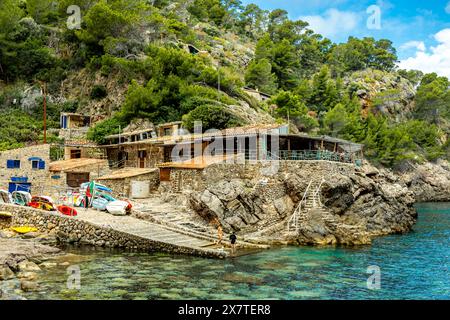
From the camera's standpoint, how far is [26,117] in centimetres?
5481

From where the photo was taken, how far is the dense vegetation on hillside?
51062mm

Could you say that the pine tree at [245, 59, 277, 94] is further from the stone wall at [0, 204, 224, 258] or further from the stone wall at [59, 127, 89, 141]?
the stone wall at [0, 204, 224, 258]

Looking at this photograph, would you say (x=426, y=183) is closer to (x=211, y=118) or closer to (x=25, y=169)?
(x=211, y=118)

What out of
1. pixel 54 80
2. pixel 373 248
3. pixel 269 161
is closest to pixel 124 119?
pixel 54 80

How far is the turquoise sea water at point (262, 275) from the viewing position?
16.7 meters

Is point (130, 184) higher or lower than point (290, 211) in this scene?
higher

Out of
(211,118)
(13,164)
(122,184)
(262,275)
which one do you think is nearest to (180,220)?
(122,184)

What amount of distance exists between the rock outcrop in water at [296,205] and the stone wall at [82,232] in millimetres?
5555

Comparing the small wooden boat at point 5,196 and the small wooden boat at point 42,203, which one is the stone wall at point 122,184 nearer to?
the small wooden boat at point 42,203

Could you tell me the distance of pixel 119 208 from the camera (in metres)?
29.8

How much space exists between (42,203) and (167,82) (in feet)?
88.9

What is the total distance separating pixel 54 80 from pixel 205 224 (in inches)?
1744

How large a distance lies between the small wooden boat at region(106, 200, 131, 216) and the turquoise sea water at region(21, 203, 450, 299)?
5214 mm

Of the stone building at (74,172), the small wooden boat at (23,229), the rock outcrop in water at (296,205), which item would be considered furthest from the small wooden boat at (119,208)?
the stone building at (74,172)
